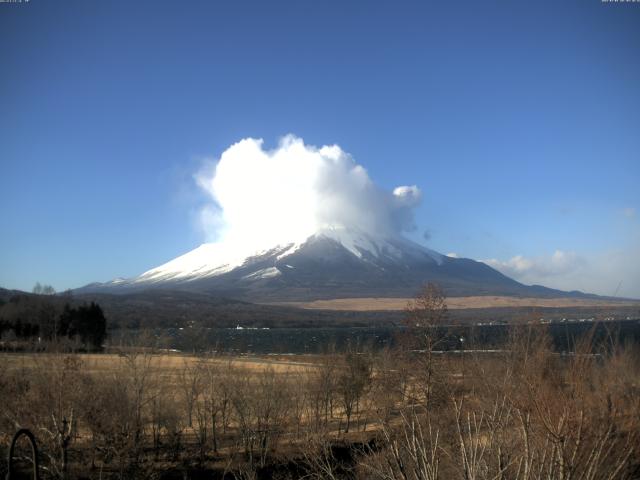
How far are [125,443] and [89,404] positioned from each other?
2425 mm

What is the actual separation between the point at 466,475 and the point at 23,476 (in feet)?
91.0

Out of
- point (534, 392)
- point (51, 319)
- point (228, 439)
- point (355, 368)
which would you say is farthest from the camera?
point (51, 319)

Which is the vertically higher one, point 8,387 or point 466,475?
point 466,475

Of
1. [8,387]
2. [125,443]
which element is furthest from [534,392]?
[8,387]

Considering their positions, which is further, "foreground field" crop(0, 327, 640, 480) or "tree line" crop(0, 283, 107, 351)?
"tree line" crop(0, 283, 107, 351)

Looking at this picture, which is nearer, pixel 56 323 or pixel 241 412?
pixel 241 412

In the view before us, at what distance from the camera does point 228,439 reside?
35.3 m

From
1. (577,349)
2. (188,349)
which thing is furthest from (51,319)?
(577,349)

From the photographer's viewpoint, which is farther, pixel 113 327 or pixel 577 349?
pixel 113 327

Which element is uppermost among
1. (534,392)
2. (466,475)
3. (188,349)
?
(534,392)

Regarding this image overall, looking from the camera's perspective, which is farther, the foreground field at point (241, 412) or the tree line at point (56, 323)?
the tree line at point (56, 323)

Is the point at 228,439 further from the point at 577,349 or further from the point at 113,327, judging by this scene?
the point at 113,327

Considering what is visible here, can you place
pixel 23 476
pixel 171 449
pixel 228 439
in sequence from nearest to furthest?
pixel 23 476
pixel 171 449
pixel 228 439

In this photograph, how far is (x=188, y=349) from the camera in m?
103
